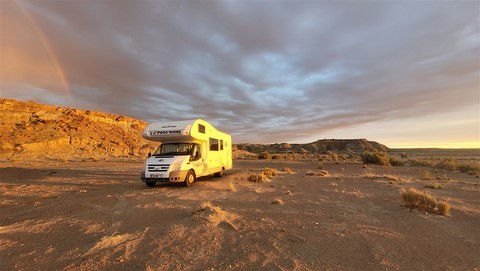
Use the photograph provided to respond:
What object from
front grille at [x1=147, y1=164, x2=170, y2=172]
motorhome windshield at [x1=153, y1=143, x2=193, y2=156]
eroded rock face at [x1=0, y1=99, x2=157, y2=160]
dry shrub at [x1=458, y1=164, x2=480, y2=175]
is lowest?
dry shrub at [x1=458, y1=164, x2=480, y2=175]

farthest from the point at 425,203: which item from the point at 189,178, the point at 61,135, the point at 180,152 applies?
the point at 61,135

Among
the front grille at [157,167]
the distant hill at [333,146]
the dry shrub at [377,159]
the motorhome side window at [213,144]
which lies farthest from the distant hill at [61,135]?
the distant hill at [333,146]

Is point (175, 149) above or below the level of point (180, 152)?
above

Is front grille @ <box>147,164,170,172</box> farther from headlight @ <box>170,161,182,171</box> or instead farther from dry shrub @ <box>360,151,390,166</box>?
dry shrub @ <box>360,151,390,166</box>

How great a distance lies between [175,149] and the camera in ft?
48.2

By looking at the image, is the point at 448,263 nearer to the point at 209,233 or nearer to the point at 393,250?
the point at 393,250

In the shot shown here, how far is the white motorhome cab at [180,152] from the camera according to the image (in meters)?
13.4

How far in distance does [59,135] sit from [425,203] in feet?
166

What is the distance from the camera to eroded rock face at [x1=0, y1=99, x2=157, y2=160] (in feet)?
131

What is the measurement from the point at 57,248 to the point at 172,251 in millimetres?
2265

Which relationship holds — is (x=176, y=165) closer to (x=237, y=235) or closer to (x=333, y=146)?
(x=237, y=235)

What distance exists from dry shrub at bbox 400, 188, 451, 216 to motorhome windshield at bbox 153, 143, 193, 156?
9734 millimetres

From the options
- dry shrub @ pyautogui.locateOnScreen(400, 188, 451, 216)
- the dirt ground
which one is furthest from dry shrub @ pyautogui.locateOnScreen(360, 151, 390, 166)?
dry shrub @ pyautogui.locateOnScreen(400, 188, 451, 216)

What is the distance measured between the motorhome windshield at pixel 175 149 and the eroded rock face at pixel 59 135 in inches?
1223
